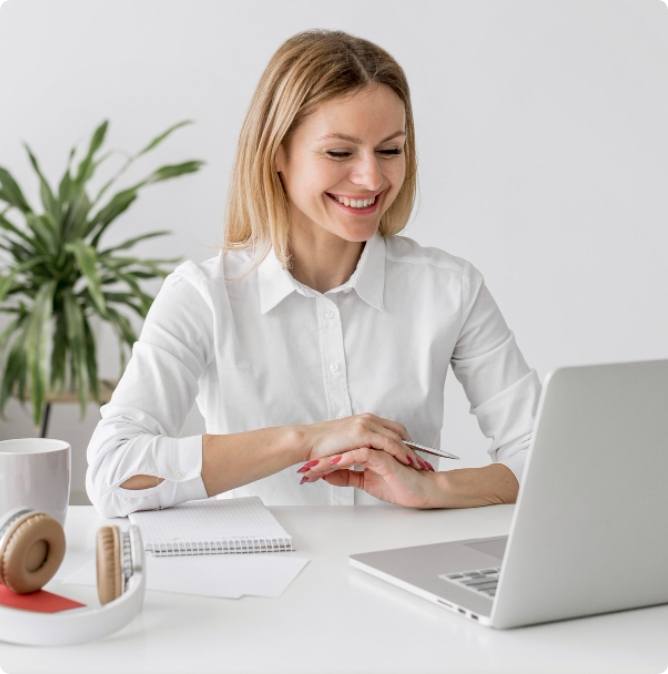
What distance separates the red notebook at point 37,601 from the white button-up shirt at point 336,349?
774 mm

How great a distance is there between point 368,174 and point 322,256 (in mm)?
245

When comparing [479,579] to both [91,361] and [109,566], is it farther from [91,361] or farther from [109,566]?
[91,361]

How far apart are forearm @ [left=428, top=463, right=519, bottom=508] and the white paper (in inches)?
14.7

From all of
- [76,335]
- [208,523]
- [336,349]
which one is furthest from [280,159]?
[76,335]

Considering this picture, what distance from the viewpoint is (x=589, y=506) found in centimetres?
108

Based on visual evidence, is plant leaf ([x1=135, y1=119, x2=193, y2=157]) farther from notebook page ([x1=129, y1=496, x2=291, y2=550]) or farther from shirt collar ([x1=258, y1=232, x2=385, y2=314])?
notebook page ([x1=129, y1=496, x2=291, y2=550])

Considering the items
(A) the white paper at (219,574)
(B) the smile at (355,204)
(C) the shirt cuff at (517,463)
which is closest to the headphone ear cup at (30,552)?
(A) the white paper at (219,574)

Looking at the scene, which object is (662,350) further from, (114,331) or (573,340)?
(114,331)

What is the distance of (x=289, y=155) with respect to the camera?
2066 millimetres

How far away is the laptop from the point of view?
1042mm

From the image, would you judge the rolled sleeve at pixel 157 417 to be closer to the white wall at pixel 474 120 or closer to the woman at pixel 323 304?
the woman at pixel 323 304

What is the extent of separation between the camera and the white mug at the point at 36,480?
4.59ft

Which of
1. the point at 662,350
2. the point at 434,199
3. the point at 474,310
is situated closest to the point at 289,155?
the point at 474,310

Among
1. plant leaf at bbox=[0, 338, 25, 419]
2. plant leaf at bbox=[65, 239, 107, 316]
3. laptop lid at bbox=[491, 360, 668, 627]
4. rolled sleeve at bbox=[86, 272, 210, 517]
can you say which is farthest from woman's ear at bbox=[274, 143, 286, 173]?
plant leaf at bbox=[0, 338, 25, 419]
